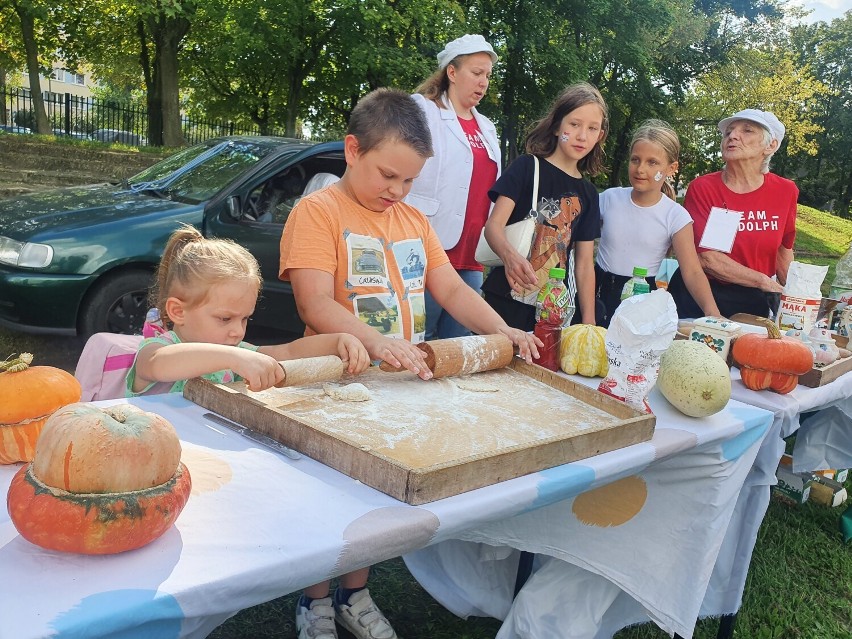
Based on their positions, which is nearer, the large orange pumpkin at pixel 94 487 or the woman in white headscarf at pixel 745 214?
the large orange pumpkin at pixel 94 487

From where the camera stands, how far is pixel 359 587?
2.31 meters

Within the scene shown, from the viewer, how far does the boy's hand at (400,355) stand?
1.98m

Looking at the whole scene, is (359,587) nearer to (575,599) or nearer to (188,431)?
(575,599)

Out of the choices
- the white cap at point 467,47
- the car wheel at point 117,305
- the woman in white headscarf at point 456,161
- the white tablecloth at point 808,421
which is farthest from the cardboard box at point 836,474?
the car wheel at point 117,305

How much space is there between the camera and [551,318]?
2.55m

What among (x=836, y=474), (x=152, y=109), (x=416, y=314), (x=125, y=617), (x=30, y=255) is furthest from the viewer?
(x=152, y=109)

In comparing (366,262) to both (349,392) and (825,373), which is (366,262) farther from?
(825,373)

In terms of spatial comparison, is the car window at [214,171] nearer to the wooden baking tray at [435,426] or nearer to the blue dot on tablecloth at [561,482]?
the wooden baking tray at [435,426]

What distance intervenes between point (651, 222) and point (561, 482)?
231 centimetres

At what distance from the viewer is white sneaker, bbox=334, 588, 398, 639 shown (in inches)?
88.8

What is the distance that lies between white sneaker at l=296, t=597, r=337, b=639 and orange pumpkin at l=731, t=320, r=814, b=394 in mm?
1678

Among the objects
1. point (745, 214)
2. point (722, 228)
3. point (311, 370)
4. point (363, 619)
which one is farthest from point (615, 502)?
point (745, 214)

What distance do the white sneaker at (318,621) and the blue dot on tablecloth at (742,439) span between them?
1.26 metres

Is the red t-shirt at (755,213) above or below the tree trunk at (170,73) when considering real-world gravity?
below
